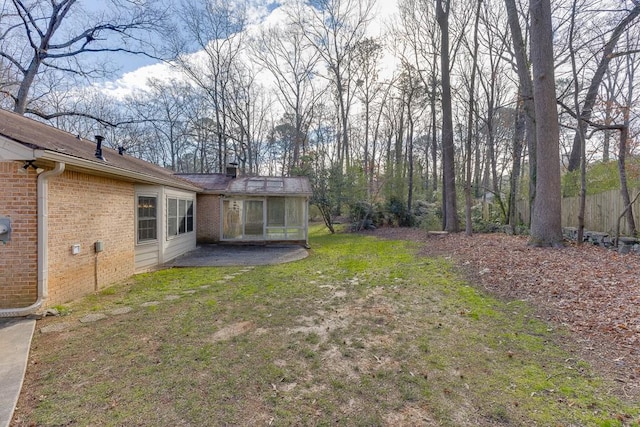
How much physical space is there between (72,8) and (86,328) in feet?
44.9

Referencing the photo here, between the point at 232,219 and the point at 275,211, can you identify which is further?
the point at 275,211

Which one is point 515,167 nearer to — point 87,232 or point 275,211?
point 275,211

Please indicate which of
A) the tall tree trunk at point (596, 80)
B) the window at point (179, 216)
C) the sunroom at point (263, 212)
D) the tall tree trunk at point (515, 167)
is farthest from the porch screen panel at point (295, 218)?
the tall tree trunk at point (596, 80)

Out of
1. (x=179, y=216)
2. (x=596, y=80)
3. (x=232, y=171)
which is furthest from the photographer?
(x=232, y=171)

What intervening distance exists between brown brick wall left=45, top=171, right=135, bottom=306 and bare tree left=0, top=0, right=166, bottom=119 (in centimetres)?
845

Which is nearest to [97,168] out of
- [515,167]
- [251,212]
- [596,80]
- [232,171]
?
[251,212]

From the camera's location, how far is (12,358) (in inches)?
120

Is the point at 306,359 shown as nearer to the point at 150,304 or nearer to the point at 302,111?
the point at 150,304

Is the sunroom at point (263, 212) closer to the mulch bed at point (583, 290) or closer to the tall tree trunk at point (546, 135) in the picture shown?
the mulch bed at point (583, 290)

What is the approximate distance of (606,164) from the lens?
1066 cm

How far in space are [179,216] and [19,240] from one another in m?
5.50

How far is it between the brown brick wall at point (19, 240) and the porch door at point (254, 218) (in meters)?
8.18

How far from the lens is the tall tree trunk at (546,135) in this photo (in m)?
7.63

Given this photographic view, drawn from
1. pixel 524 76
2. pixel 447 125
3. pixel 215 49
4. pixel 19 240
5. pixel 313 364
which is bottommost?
pixel 313 364
